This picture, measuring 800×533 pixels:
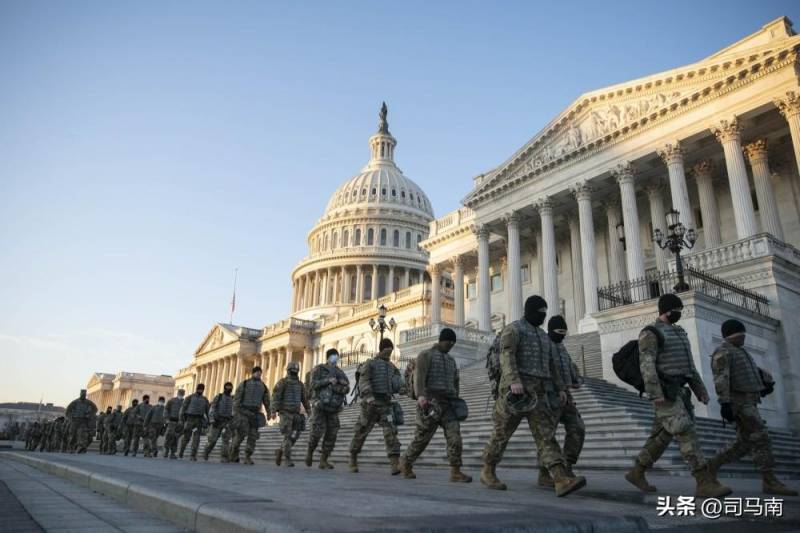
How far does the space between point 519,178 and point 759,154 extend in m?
11.7

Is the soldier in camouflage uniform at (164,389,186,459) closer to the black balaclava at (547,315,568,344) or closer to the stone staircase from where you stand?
the stone staircase

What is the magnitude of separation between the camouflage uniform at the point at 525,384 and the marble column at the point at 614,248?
85.0ft

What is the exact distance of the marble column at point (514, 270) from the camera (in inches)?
1230

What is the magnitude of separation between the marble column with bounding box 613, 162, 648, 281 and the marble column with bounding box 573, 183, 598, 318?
5.39 ft

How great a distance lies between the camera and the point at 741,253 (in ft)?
66.1

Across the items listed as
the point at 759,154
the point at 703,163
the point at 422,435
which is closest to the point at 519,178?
the point at 703,163

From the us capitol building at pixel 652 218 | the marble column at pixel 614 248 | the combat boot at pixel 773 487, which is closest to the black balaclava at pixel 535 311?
the combat boot at pixel 773 487

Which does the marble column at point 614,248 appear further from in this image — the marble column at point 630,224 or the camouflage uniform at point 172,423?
the camouflage uniform at point 172,423

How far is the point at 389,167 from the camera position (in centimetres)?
10369

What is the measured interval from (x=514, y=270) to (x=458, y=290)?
6.56m

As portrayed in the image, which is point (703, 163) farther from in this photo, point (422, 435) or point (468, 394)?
point (422, 435)

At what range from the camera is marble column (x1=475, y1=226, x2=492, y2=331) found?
32812 millimetres

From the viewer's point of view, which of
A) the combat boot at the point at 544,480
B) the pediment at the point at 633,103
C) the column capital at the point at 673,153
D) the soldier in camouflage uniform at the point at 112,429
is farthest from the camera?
the column capital at the point at 673,153

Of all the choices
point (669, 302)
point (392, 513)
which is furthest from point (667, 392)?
point (392, 513)
